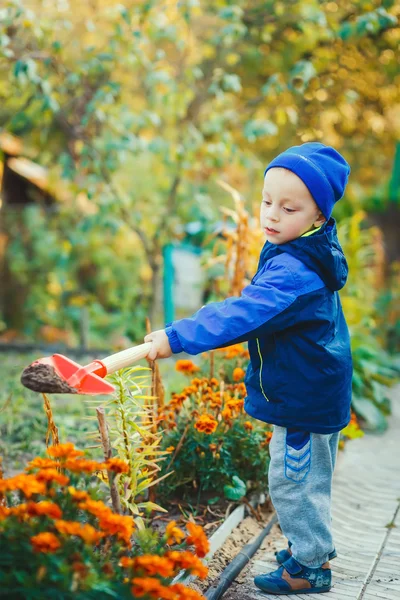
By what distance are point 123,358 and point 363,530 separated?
1.70m

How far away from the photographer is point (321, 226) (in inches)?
83.7

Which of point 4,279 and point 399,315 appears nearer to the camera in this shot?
point 399,315

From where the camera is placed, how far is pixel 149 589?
4.86 feet

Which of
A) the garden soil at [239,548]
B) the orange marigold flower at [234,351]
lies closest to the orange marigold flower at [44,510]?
the garden soil at [239,548]

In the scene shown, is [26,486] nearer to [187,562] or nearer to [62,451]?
[62,451]

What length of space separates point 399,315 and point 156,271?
317cm

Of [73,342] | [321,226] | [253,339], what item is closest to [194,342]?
[253,339]

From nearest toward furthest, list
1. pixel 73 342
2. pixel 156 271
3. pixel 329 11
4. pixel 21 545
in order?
pixel 21 545 → pixel 329 11 → pixel 156 271 → pixel 73 342

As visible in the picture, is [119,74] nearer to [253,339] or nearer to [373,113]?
[373,113]

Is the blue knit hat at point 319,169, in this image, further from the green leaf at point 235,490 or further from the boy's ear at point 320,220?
the green leaf at point 235,490

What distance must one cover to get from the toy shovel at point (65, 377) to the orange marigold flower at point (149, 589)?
0.50 m

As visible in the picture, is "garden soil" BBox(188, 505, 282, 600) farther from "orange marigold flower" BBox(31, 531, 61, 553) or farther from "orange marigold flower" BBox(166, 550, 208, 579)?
"orange marigold flower" BBox(31, 531, 61, 553)

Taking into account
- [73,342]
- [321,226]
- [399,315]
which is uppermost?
[321,226]

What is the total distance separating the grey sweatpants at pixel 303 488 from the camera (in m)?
2.12
